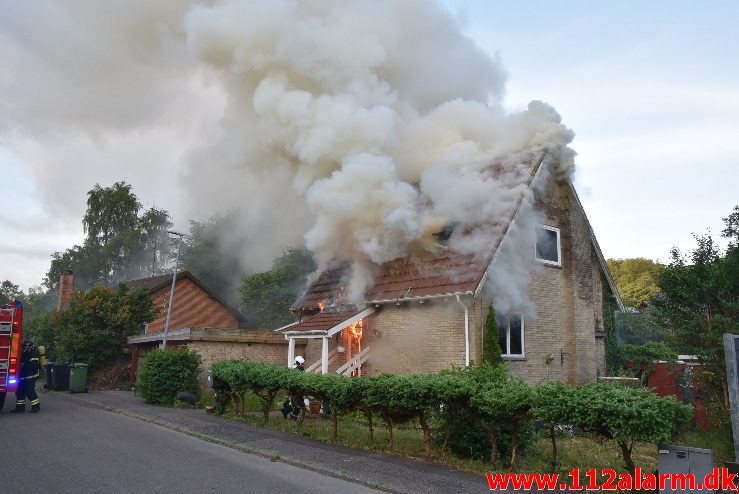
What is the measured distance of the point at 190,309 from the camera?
32.7 metres

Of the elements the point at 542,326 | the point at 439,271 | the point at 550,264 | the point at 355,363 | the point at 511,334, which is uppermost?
the point at 550,264

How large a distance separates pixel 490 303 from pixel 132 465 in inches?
338

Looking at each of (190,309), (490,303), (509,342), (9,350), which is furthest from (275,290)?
(490,303)

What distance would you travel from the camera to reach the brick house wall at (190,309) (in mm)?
31250

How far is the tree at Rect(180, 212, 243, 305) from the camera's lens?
41.9 meters

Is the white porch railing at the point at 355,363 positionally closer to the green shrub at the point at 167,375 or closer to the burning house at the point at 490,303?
the burning house at the point at 490,303

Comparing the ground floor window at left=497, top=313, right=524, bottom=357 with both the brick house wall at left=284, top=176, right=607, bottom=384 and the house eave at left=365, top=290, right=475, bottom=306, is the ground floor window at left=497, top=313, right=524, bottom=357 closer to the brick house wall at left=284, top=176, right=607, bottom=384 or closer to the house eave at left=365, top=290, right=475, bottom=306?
the brick house wall at left=284, top=176, right=607, bottom=384

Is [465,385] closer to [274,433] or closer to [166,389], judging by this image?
[274,433]

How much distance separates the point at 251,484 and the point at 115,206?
48012 mm

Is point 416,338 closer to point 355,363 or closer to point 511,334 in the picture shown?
point 355,363

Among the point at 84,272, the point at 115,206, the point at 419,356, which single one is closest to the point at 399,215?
the point at 419,356

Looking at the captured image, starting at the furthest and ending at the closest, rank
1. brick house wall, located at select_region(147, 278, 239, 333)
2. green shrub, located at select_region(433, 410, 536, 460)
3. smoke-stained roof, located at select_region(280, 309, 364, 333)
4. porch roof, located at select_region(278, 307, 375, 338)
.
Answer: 1. brick house wall, located at select_region(147, 278, 239, 333)
2. smoke-stained roof, located at select_region(280, 309, 364, 333)
3. porch roof, located at select_region(278, 307, 375, 338)
4. green shrub, located at select_region(433, 410, 536, 460)


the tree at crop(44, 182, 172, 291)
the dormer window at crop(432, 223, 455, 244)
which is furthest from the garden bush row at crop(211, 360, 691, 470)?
the tree at crop(44, 182, 172, 291)

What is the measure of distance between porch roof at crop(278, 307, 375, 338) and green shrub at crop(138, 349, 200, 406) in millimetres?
3240
